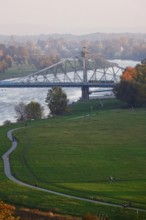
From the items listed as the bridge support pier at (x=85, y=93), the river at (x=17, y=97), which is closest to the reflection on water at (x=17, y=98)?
the river at (x=17, y=97)

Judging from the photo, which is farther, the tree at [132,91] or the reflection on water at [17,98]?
the reflection on water at [17,98]

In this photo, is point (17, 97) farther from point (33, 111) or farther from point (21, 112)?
point (33, 111)

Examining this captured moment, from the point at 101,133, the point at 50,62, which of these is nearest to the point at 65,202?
the point at 101,133

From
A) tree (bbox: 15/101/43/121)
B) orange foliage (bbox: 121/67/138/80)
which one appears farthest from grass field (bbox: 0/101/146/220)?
orange foliage (bbox: 121/67/138/80)

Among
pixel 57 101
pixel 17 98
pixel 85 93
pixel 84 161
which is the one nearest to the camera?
pixel 84 161

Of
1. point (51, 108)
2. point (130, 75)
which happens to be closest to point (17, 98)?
point (130, 75)

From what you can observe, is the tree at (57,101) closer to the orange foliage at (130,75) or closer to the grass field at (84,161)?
the grass field at (84,161)

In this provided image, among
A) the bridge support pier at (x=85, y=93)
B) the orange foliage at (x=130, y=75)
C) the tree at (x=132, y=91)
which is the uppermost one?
the orange foliage at (x=130, y=75)
